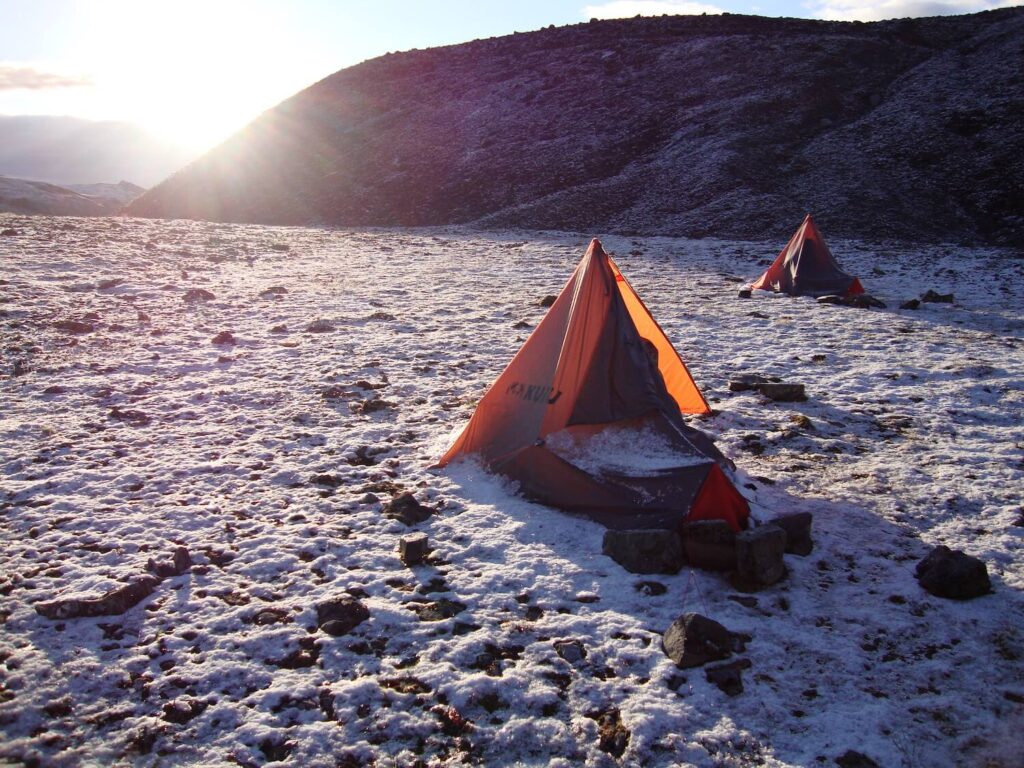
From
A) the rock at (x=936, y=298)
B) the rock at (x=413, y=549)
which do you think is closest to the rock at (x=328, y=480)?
the rock at (x=413, y=549)

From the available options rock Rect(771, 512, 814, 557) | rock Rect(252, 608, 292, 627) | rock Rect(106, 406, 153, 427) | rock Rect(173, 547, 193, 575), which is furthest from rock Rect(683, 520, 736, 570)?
rock Rect(106, 406, 153, 427)

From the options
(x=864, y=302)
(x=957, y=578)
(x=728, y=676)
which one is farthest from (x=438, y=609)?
(x=864, y=302)

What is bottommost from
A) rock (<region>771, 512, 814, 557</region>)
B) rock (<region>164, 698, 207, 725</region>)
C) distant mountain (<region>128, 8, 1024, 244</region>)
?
rock (<region>164, 698, 207, 725</region>)

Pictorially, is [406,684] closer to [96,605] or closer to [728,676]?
[728,676]

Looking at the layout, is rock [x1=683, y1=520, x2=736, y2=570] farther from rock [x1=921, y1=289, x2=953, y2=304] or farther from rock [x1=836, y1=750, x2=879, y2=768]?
rock [x1=921, y1=289, x2=953, y2=304]

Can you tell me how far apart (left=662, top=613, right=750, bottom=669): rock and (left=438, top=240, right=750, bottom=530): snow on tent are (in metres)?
1.20

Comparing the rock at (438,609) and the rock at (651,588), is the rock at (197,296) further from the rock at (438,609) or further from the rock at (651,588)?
the rock at (651,588)

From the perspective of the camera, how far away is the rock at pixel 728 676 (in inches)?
156

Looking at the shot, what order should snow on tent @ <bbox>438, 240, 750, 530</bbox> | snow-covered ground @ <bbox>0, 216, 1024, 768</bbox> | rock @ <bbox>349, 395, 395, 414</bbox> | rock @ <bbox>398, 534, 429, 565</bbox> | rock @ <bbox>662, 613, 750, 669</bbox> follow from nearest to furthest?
snow-covered ground @ <bbox>0, 216, 1024, 768</bbox> → rock @ <bbox>662, 613, 750, 669</bbox> → rock @ <bbox>398, 534, 429, 565</bbox> → snow on tent @ <bbox>438, 240, 750, 530</bbox> → rock @ <bbox>349, 395, 395, 414</bbox>

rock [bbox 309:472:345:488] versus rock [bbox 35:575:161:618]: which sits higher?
rock [bbox 309:472:345:488]

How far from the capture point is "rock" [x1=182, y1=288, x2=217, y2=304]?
1261 cm

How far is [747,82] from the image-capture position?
100 ft

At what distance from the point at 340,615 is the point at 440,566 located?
866mm

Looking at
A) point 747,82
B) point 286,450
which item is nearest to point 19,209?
point 286,450
